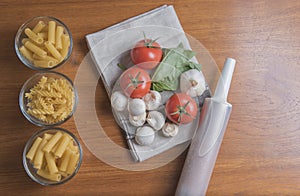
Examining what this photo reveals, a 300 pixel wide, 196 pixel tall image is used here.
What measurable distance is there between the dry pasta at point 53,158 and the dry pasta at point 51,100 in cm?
4

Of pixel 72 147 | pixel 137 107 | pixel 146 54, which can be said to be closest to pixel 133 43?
pixel 146 54

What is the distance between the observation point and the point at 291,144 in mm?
992

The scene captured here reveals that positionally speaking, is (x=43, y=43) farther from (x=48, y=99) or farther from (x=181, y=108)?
(x=181, y=108)

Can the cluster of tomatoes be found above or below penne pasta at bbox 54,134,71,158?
above

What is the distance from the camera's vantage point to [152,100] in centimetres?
94

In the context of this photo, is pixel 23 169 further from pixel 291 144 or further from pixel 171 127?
pixel 291 144

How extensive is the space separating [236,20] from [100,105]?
38 cm

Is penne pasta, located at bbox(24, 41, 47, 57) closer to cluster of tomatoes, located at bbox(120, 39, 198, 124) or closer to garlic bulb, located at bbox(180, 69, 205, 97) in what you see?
cluster of tomatoes, located at bbox(120, 39, 198, 124)

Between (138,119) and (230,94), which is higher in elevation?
(230,94)

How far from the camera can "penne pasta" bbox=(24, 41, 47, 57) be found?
2.96 ft

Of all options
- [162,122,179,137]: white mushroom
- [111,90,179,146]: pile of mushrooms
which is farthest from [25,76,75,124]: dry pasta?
[162,122,179,137]: white mushroom

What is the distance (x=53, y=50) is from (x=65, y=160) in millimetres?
236

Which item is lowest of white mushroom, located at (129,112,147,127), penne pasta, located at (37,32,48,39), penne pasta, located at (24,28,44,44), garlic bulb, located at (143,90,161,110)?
white mushroom, located at (129,112,147,127)

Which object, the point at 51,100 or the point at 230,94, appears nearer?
the point at 51,100
